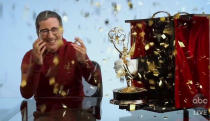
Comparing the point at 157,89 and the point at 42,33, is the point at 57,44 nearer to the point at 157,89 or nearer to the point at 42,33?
the point at 42,33

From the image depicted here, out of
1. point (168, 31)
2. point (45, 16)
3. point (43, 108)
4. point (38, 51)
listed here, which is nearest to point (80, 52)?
point (38, 51)

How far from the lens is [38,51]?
2.68 metres

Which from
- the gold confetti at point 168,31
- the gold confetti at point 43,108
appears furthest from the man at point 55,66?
the gold confetti at point 168,31

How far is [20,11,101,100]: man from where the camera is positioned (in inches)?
108

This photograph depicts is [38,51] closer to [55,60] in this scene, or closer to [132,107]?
[55,60]

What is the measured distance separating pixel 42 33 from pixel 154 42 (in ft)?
3.16

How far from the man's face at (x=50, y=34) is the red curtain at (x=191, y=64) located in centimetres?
→ 106

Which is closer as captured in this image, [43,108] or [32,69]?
[43,108]

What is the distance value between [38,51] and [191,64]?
1241mm

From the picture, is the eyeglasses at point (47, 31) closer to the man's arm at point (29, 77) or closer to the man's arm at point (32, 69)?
the man's arm at point (32, 69)

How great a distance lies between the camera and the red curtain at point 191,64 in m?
2.26

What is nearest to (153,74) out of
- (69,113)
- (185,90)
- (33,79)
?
(185,90)

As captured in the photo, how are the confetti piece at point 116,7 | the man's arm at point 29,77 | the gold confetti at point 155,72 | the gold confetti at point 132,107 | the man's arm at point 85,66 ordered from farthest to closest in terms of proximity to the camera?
the confetti piece at point 116,7 → the man's arm at point 85,66 → the man's arm at point 29,77 → the gold confetti at point 155,72 → the gold confetti at point 132,107

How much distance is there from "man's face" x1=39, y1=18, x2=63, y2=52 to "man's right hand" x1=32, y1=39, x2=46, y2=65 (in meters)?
0.05
